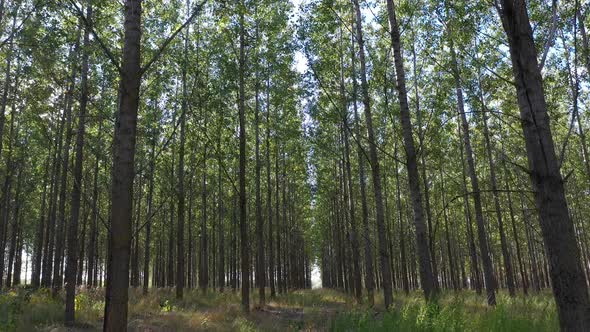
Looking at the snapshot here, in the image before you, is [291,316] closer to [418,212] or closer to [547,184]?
[418,212]


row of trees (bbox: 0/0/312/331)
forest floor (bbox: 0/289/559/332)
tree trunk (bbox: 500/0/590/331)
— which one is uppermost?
row of trees (bbox: 0/0/312/331)

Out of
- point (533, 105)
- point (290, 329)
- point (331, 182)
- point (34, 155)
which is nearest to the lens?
point (533, 105)

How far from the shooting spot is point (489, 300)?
14.9 metres

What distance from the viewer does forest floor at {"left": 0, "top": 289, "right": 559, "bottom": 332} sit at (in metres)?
5.87

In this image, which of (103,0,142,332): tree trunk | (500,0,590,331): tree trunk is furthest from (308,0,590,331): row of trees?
(103,0,142,332): tree trunk

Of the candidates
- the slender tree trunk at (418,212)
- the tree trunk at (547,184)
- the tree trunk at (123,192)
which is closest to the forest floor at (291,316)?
the slender tree trunk at (418,212)

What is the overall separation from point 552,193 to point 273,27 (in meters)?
14.0

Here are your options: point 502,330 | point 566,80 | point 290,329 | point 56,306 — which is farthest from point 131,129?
point 566,80

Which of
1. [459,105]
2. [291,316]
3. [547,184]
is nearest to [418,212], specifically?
[547,184]

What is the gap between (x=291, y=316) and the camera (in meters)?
Answer: 13.8

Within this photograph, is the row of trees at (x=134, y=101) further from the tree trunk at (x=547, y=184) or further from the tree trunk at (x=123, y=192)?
the tree trunk at (x=547, y=184)

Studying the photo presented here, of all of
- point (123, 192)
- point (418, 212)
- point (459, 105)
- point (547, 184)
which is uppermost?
point (459, 105)

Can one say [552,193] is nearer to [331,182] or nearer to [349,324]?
[349,324]

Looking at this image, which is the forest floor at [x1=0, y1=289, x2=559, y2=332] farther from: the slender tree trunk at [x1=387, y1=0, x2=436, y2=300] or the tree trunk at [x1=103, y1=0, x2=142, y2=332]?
the tree trunk at [x1=103, y1=0, x2=142, y2=332]
